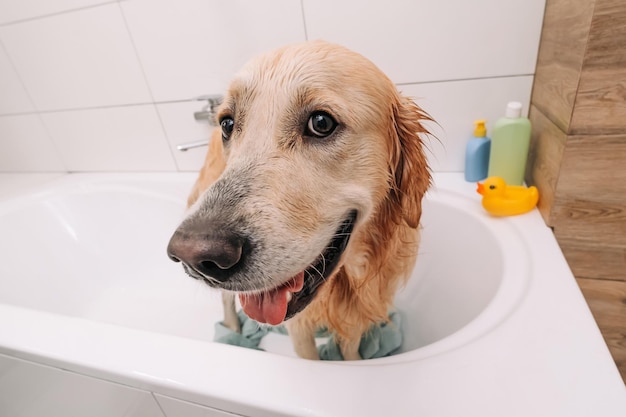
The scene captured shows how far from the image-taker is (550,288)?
0.77 meters

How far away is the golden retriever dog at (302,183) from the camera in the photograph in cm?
55

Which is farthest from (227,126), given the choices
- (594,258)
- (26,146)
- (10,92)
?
(26,146)

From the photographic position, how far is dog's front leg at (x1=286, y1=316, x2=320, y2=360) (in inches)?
37.6

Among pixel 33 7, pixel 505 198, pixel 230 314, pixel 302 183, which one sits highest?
pixel 33 7

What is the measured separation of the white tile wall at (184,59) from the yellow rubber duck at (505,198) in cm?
33

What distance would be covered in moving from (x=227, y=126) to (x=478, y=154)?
990 millimetres

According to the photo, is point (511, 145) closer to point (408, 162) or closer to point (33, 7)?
point (408, 162)

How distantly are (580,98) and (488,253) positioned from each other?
50 centimetres

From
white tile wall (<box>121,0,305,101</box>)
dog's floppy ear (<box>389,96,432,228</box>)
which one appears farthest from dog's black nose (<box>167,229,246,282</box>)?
white tile wall (<box>121,0,305,101</box>)

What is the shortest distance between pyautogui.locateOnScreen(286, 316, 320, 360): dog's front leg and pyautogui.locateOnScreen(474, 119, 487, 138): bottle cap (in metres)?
0.98

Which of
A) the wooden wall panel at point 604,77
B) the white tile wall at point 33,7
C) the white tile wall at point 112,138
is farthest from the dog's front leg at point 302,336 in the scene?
the white tile wall at point 33,7

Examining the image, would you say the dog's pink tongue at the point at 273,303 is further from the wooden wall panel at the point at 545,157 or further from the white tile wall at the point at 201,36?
the white tile wall at the point at 201,36

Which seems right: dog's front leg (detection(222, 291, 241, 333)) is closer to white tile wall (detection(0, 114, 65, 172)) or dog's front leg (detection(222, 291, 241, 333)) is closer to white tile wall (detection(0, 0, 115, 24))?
white tile wall (detection(0, 0, 115, 24))

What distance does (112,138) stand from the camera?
1.90 m
